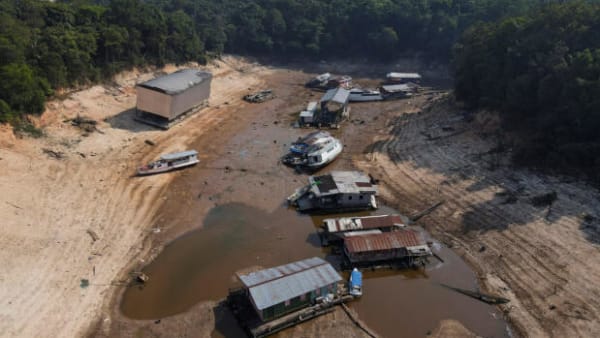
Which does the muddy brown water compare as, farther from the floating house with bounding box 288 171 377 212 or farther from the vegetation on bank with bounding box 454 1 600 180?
the vegetation on bank with bounding box 454 1 600 180

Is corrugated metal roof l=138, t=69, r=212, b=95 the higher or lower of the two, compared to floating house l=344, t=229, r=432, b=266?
higher

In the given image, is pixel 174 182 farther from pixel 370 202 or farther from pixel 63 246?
pixel 370 202

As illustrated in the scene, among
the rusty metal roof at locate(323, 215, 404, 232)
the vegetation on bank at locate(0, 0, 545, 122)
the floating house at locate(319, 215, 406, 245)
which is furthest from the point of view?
the vegetation on bank at locate(0, 0, 545, 122)

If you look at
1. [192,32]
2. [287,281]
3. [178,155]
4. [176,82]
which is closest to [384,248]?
[287,281]

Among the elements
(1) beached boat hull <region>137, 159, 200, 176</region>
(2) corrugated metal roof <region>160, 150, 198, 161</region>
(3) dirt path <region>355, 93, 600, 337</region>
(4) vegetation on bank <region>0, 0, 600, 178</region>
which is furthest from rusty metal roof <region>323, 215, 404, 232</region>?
(2) corrugated metal roof <region>160, 150, 198, 161</region>

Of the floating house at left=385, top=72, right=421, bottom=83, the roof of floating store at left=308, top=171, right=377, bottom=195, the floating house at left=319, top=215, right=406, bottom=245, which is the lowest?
the floating house at left=319, top=215, right=406, bottom=245

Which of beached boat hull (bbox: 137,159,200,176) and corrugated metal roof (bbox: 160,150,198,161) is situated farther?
corrugated metal roof (bbox: 160,150,198,161)

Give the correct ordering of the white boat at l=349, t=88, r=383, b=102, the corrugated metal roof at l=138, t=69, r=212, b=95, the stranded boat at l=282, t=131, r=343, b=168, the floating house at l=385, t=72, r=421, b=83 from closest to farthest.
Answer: the stranded boat at l=282, t=131, r=343, b=168 → the corrugated metal roof at l=138, t=69, r=212, b=95 → the white boat at l=349, t=88, r=383, b=102 → the floating house at l=385, t=72, r=421, b=83
